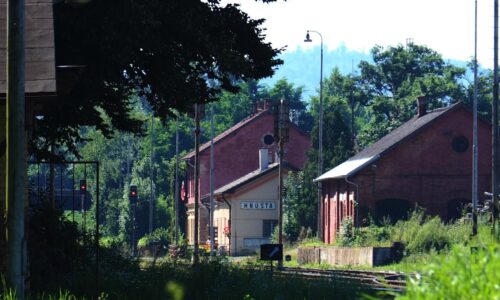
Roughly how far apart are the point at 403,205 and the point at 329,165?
16.7 m

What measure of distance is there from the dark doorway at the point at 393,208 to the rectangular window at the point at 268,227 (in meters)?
19.1

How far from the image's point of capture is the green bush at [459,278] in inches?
332

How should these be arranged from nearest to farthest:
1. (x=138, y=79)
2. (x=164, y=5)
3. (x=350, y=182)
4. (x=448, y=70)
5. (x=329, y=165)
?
(x=164, y=5) < (x=138, y=79) < (x=350, y=182) < (x=329, y=165) < (x=448, y=70)

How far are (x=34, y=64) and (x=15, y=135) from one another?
3.15 metres

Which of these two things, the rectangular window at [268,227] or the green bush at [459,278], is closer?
the green bush at [459,278]

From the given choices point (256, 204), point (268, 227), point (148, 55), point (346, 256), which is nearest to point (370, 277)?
point (148, 55)

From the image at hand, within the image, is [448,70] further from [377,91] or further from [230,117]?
[230,117]

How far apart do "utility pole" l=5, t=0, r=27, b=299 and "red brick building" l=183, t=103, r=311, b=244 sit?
72.0 metres

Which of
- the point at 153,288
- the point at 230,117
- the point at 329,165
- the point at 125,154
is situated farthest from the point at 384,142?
the point at 125,154

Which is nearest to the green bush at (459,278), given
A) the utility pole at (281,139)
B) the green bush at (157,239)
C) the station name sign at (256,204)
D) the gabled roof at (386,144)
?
the utility pole at (281,139)

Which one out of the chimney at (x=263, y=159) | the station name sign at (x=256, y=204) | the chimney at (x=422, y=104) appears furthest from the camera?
the chimney at (x=263, y=159)

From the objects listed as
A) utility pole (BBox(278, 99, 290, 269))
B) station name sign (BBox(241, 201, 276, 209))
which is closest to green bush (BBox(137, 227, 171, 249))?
station name sign (BBox(241, 201, 276, 209))

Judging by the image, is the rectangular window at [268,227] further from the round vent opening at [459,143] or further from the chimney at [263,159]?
the round vent opening at [459,143]

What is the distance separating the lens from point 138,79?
25.6m
